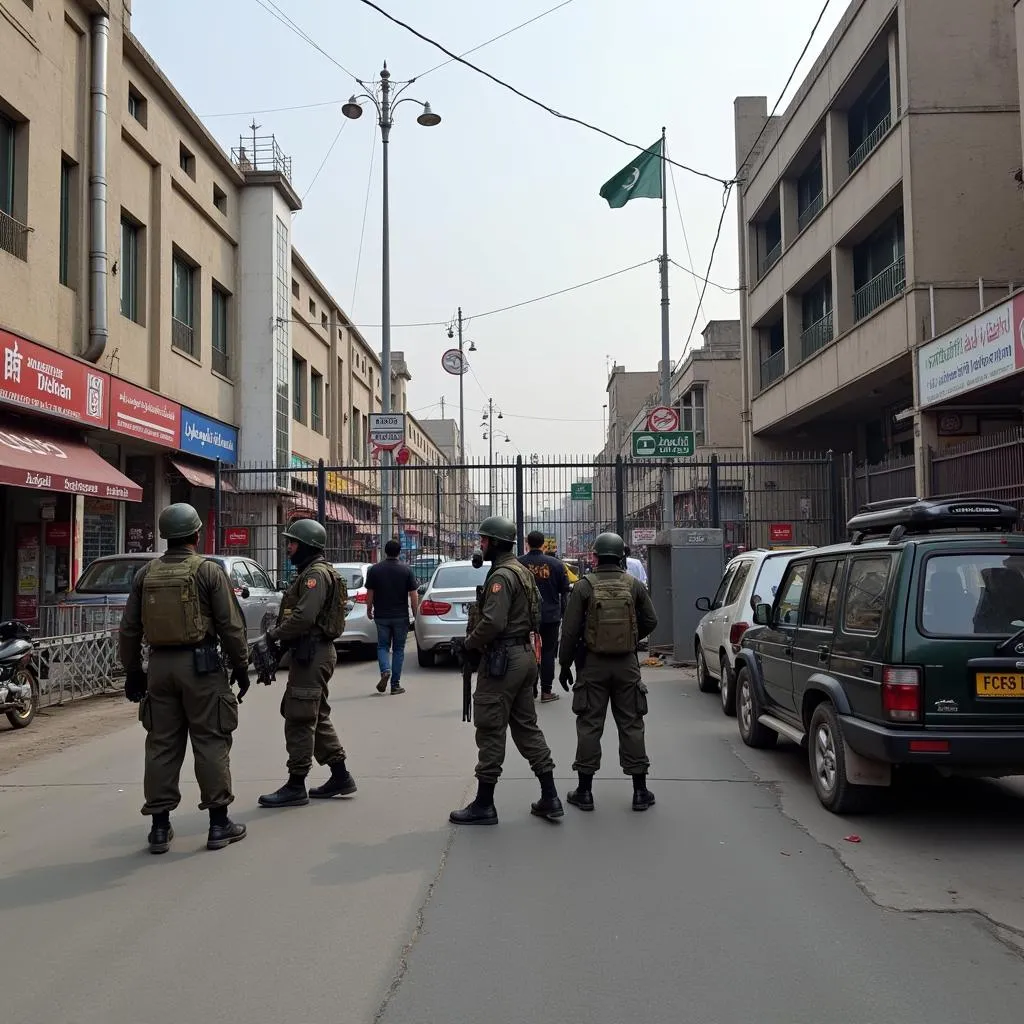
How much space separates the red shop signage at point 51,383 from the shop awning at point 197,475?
4.04 meters

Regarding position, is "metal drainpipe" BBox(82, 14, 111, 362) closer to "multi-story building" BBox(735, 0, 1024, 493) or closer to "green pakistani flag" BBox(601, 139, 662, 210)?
"green pakistani flag" BBox(601, 139, 662, 210)

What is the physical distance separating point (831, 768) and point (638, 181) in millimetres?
16296

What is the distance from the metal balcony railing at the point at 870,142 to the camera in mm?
17672

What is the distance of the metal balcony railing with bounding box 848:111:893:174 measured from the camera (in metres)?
17.7


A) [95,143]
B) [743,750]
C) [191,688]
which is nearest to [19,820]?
[191,688]

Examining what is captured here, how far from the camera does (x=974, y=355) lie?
13.6 metres

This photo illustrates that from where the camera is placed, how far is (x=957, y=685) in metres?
5.16

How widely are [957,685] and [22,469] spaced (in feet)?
38.3

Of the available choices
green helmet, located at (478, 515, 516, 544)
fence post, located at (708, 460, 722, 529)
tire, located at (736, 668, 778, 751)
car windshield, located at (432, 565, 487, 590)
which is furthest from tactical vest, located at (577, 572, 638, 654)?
fence post, located at (708, 460, 722, 529)

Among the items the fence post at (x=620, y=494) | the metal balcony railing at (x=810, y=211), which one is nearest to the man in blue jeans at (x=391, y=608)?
the fence post at (x=620, y=494)

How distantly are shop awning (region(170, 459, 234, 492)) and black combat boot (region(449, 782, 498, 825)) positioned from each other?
599 inches

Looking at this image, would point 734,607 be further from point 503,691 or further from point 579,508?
point 579,508

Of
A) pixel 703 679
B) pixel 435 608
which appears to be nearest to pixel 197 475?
pixel 435 608

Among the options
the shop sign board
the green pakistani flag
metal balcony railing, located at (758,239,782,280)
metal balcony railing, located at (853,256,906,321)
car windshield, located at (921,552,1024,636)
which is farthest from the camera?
metal balcony railing, located at (758,239,782,280)
